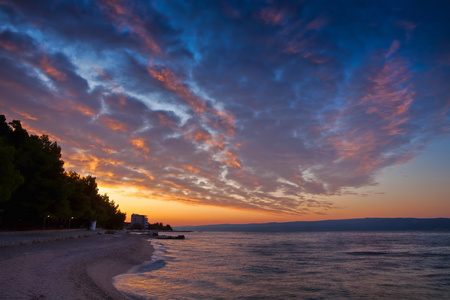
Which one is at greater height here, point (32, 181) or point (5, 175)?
point (32, 181)

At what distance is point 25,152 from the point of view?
4638cm

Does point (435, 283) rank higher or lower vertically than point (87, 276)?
lower

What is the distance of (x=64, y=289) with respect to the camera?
512 inches

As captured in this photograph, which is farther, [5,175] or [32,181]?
[32,181]

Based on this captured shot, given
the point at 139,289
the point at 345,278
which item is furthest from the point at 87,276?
the point at 345,278

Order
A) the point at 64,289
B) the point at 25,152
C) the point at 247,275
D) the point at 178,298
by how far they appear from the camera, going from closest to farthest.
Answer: the point at 64,289 < the point at 178,298 < the point at 247,275 < the point at 25,152

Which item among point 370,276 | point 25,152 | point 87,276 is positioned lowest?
point 370,276

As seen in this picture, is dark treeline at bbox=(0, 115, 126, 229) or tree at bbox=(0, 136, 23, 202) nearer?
tree at bbox=(0, 136, 23, 202)

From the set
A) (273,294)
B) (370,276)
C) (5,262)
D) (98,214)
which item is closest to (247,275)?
(273,294)

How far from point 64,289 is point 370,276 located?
26.5 meters

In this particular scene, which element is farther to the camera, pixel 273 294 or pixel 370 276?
pixel 370 276

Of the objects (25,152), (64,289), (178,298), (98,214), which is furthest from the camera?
(98,214)

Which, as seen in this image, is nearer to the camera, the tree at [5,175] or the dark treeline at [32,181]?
the tree at [5,175]

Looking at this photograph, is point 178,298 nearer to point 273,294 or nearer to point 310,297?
point 273,294
